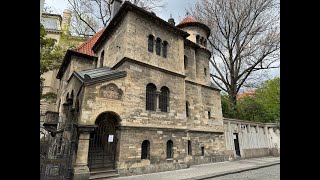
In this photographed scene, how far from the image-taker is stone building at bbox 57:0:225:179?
994 centimetres

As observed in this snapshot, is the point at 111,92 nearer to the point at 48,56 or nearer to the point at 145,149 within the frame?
the point at 145,149

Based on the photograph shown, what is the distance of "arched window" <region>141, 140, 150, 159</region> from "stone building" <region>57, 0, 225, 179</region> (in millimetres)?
52

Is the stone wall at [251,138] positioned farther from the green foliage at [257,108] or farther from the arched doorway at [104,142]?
the arched doorway at [104,142]

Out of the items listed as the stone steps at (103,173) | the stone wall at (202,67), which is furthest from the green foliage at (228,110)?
the stone steps at (103,173)

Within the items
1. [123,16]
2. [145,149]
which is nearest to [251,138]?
[145,149]

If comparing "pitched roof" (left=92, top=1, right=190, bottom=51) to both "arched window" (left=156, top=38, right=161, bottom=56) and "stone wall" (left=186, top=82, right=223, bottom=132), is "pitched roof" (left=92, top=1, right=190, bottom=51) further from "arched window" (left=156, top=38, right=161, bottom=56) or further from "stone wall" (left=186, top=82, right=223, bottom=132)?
"stone wall" (left=186, top=82, right=223, bottom=132)

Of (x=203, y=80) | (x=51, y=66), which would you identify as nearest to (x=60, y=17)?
(x=51, y=66)

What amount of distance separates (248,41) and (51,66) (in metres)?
20.2

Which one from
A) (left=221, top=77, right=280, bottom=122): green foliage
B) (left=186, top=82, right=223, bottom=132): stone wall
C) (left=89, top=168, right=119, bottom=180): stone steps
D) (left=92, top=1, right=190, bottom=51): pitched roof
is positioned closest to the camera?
(left=89, top=168, right=119, bottom=180): stone steps

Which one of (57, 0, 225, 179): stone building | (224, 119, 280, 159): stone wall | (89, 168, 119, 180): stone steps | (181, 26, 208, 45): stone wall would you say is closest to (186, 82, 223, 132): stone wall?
(57, 0, 225, 179): stone building

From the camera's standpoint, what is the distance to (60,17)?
3406 cm

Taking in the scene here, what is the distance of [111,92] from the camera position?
10430mm

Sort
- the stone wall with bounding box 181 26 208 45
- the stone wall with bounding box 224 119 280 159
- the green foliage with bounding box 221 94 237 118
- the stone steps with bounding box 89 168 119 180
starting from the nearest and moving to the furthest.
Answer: the stone steps with bounding box 89 168 119 180, the stone wall with bounding box 224 119 280 159, the stone wall with bounding box 181 26 208 45, the green foliage with bounding box 221 94 237 118
